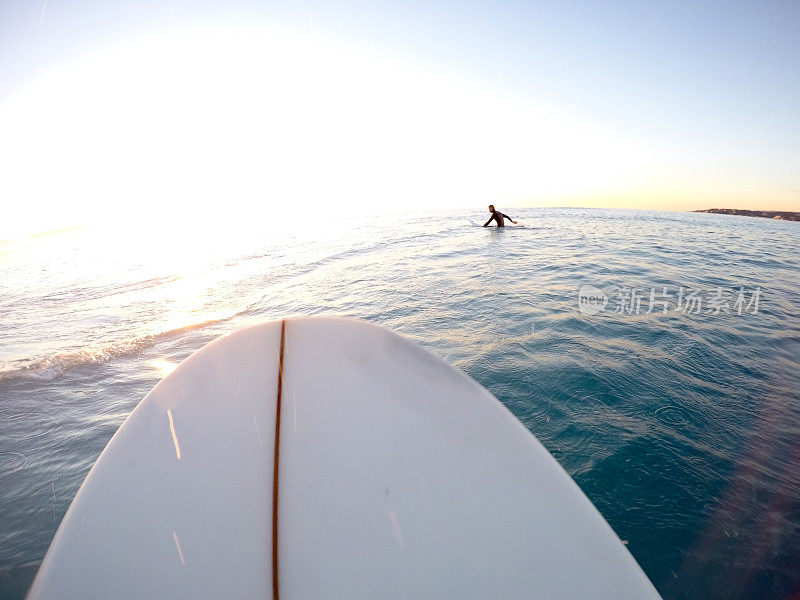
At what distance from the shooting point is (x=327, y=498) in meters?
1.43

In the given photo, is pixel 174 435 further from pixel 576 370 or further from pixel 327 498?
pixel 576 370

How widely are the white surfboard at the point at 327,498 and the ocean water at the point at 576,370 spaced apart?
1.23 meters

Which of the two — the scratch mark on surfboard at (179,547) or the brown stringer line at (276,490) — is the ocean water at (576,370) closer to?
the scratch mark on surfboard at (179,547)

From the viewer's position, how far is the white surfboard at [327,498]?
122cm

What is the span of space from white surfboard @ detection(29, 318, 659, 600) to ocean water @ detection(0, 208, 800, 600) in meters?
1.23

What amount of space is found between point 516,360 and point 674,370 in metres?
1.85

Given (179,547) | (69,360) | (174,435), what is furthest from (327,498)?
(69,360)

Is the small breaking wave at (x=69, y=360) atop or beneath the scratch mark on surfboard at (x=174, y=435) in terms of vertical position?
beneath

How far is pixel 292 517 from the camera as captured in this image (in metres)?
1.39

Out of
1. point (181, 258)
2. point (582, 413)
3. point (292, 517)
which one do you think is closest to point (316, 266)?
point (181, 258)

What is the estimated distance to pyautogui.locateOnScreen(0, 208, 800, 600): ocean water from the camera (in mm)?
2135

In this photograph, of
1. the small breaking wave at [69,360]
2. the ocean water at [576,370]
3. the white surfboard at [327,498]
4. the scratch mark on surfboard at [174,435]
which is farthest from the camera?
the small breaking wave at [69,360]

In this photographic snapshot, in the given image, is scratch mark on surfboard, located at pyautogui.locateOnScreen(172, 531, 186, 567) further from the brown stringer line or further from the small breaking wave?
the small breaking wave

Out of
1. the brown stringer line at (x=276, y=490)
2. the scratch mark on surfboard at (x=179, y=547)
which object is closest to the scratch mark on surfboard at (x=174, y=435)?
the scratch mark on surfboard at (x=179, y=547)
